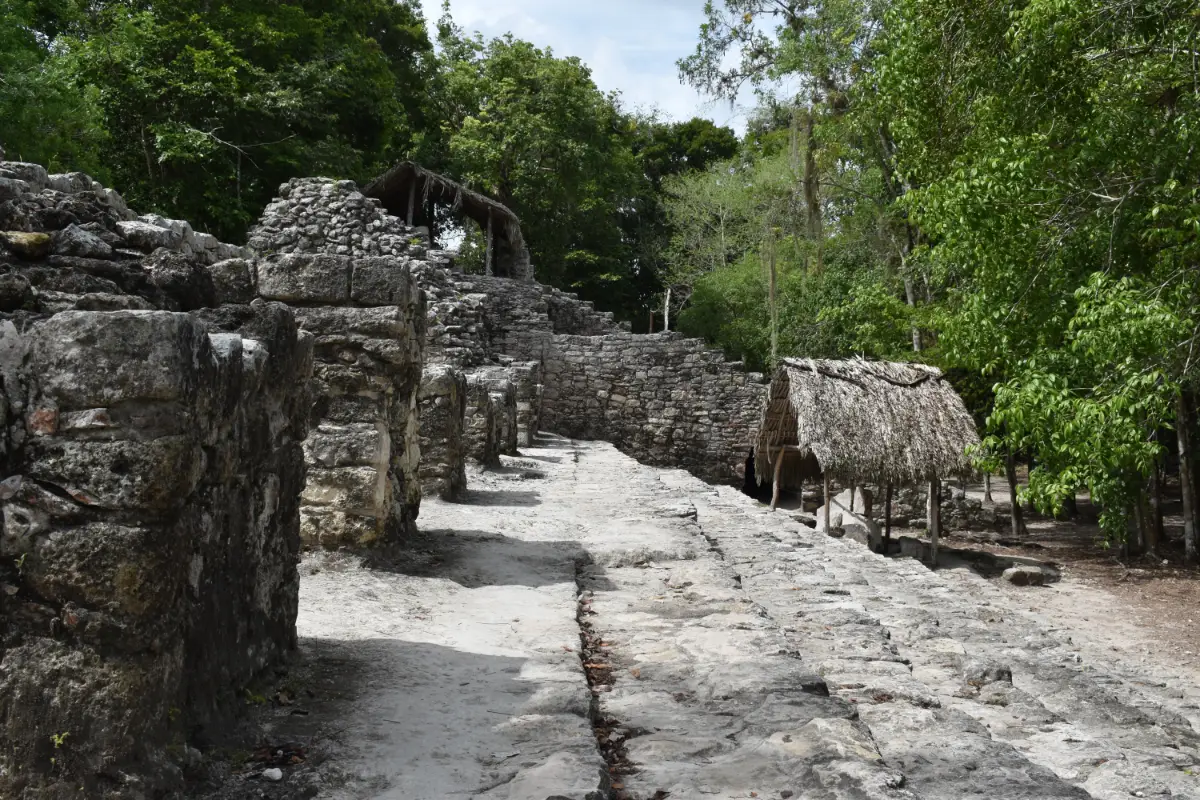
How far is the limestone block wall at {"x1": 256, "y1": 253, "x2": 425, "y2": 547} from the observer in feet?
19.0

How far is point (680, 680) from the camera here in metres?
4.03

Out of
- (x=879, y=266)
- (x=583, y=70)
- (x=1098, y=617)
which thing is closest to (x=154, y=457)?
(x=1098, y=617)

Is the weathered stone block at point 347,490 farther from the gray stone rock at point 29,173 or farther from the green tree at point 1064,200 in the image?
the green tree at point 1064,200

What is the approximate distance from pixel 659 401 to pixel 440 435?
13279 millimetres

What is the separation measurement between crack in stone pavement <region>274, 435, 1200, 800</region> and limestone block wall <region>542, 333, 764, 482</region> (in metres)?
12.6

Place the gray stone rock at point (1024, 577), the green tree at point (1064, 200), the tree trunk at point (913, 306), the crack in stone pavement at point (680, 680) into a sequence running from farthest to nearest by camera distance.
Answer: the tree trunk at point (913, 306) → the gray stone rock at point (1024, 577) → the green tree at point (1064, 200) → the crack in stone pavement at point (680, 680)

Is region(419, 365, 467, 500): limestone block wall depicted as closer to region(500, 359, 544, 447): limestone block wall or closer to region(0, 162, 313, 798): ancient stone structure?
region(0, 162, 313, 798): ancient stone structure

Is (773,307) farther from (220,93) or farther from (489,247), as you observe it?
(220,93)

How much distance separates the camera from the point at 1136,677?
8.21 m

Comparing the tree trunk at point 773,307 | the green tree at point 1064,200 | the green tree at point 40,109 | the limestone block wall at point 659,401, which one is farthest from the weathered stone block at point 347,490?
the tree trunk at point 773,307

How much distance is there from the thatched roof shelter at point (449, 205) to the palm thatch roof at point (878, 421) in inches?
485

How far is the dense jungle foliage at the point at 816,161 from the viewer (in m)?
8.95

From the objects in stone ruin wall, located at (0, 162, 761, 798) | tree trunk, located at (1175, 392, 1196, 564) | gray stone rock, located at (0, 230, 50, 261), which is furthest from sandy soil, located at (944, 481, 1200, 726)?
gray stone rock, located at (0, 230, 50, 261)

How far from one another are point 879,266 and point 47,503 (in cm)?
2316
